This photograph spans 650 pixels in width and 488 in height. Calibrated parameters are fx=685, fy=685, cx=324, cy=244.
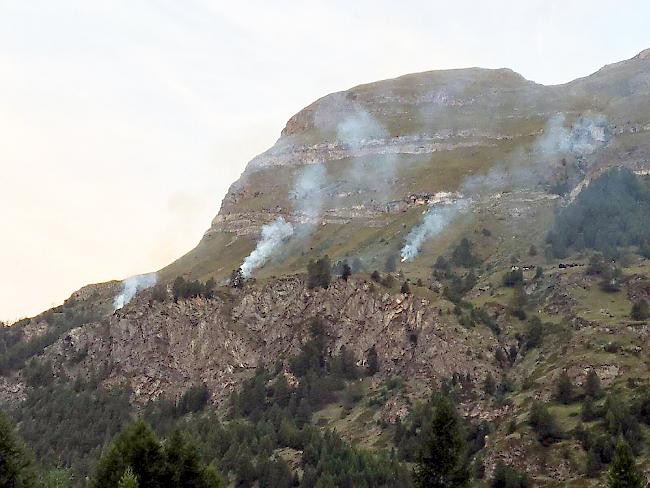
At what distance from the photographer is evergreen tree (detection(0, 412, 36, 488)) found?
2388 inches

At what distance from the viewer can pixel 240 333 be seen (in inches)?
7328

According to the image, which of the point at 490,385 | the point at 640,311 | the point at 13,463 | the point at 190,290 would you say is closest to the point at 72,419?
the point at 190,290

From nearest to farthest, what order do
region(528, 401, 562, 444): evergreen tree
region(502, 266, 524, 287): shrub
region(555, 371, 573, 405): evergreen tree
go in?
region(528, 401, 562, 444): evergreen tree → region(555, 371, 573, 405): evergreen tree → region(502, 266, 524, 287): shrub

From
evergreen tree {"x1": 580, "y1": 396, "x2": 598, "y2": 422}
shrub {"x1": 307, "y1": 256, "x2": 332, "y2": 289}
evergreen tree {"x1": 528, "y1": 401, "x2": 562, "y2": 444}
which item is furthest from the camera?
shrub {"x1": 307, "y1": 256, "x2": 332, "y2": 289}

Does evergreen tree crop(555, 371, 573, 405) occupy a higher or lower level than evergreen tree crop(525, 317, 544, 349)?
lower

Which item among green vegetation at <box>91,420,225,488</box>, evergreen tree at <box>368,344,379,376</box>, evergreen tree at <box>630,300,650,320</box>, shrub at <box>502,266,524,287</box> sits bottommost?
evergreen tree at <box>630,300,650,320</box>

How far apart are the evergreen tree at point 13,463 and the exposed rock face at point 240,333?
356 feet

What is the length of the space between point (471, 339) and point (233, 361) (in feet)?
208

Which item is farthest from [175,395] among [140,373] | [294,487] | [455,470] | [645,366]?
[455,470]

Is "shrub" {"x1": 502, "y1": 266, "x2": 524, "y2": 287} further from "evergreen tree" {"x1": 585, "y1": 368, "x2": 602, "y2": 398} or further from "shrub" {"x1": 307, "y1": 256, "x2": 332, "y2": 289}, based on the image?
"evergreen tree" {"x1": 585, "y1": 368, "x2": 602, "y2": 398}

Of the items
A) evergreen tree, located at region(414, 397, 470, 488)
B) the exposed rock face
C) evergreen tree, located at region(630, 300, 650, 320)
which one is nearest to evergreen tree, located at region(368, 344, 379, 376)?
the exposed rock face

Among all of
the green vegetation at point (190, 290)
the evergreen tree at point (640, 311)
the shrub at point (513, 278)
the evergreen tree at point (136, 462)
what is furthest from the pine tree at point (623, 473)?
the green vegetation at point (190, 290)

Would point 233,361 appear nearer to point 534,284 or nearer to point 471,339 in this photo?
point 471,339

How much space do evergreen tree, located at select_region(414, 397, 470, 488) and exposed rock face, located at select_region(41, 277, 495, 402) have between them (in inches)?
3784
